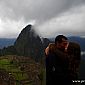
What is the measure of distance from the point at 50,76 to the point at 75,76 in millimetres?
546

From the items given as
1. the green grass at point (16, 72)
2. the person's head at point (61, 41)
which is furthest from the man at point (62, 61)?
the green grass at point (16, 72)

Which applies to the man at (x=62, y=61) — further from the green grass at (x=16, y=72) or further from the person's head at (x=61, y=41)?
the green grass at (x=16, y=72)

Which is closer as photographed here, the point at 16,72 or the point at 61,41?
the point at 61,41

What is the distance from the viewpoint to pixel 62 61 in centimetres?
665

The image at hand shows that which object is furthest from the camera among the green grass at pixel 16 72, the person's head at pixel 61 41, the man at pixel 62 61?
the green grass at pixel 16 72

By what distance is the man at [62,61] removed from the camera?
256 inches

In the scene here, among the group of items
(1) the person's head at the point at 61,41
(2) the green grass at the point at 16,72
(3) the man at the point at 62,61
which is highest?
(1) the person's head at the point at 61,41

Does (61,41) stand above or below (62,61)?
above

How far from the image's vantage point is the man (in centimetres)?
651

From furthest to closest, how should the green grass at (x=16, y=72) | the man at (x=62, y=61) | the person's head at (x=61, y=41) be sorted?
1. the green grass at (x=16, y=72)
2. the person's head at (x=61, y=41)
3. the man at (x=62, y=61)

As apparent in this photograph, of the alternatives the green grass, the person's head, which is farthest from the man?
the green grass

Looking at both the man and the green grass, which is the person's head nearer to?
the man

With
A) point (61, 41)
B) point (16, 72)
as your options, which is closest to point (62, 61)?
point (61, 41)

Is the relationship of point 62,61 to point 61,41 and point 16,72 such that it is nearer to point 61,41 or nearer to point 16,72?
point 61,41
